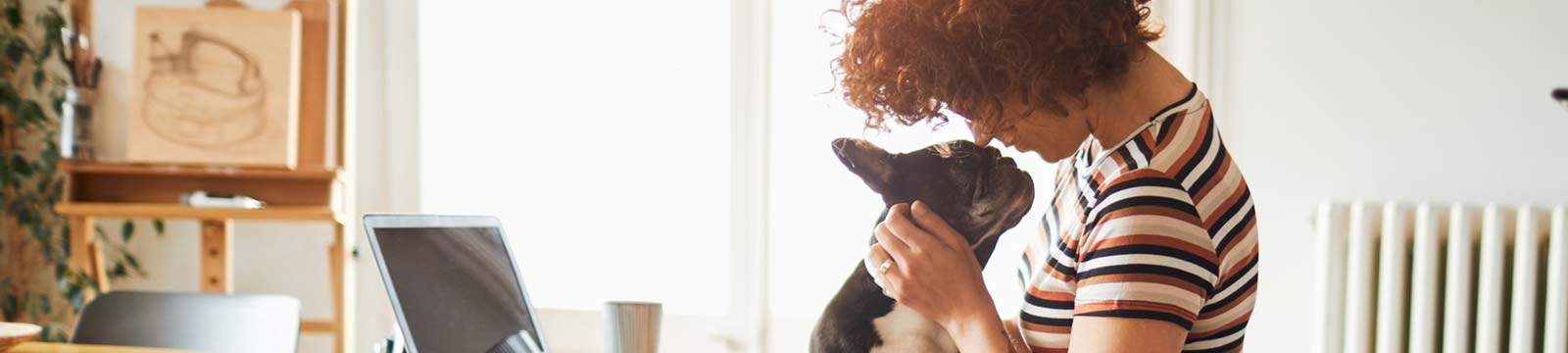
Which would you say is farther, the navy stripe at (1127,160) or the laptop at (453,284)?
the laptop at (453,284)

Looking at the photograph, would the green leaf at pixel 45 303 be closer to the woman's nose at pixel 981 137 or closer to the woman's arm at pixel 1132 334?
the woman's nose at pixel 981 137

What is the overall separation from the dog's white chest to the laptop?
1.37 feet

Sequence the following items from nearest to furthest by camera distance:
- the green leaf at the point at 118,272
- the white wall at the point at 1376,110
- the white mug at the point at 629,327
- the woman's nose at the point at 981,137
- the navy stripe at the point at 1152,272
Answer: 1. the navy stripe at the point at 1152,272
2. the woman's nose at the point at 981,137
3. the white mug at the point at 629,327
4. the white wall at the point at 1376,110
5. the green leaf at the point at 118,272

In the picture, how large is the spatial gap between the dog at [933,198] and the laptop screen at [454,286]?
1.26ft

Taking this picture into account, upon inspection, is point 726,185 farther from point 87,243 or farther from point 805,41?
point 87,243

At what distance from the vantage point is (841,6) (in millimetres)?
1007

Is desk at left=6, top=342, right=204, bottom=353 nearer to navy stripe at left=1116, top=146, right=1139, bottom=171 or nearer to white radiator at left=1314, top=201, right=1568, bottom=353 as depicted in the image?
navy stripe at left=1116, top=146, right=1139, bottom=171

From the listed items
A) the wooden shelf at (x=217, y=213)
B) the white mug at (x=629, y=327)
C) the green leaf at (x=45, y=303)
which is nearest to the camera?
the white mug at (x=629, y=327)

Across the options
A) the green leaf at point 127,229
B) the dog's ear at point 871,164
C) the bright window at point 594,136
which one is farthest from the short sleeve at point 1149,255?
the green leaf at point 127,229

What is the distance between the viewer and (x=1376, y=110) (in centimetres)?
230

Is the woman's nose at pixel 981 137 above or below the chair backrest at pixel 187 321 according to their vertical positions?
above

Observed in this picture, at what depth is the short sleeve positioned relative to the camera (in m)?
0.88

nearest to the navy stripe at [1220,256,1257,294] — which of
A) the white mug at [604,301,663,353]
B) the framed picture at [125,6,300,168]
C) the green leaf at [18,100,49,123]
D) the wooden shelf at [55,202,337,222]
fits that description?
the white mug at [604,301,663,353]

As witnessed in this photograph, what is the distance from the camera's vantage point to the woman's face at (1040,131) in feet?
3.15
